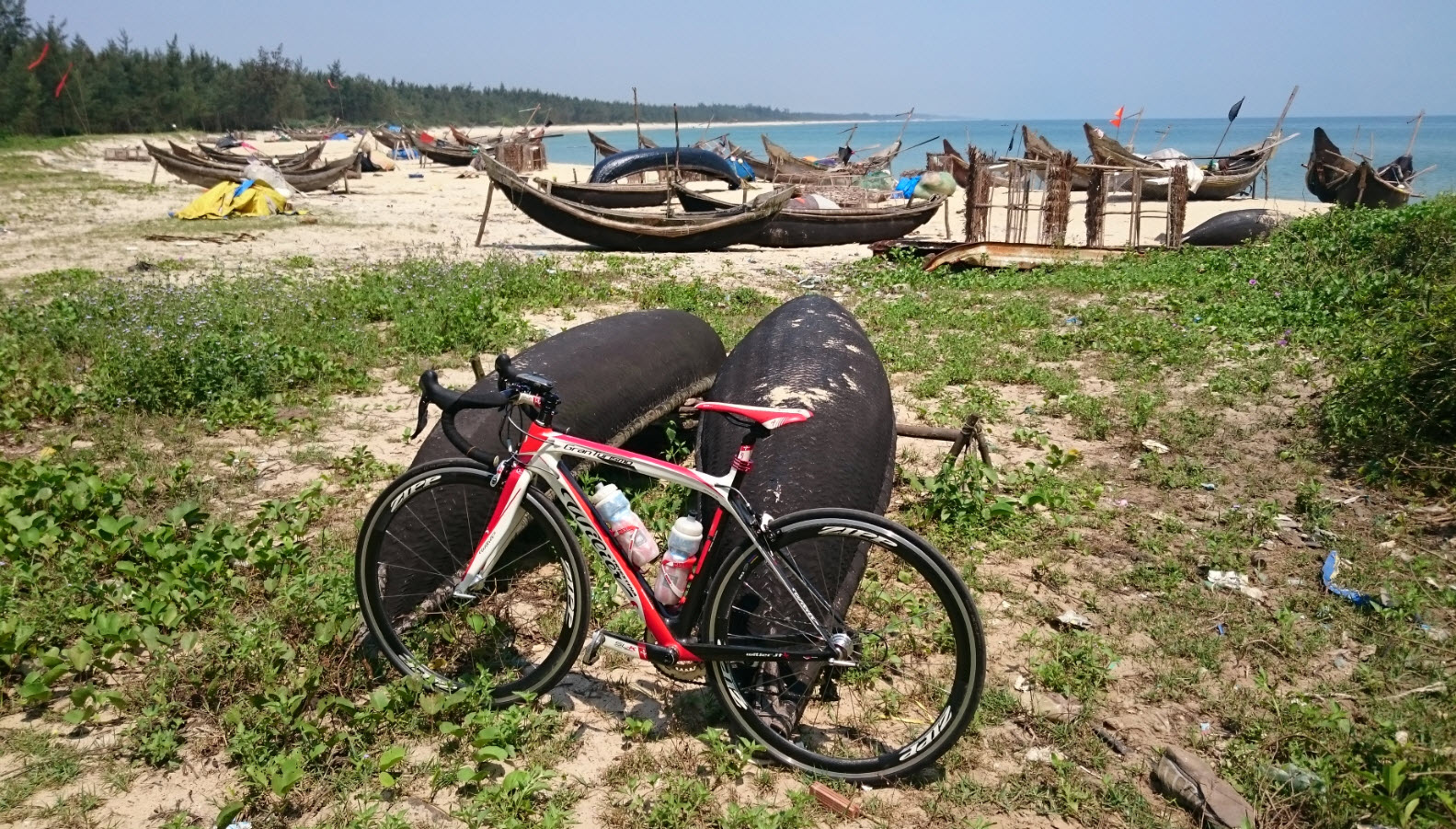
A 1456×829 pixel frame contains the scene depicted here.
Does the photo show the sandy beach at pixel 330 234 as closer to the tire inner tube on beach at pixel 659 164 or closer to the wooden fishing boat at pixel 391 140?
the tire inner tube on beach at pixel 659 164

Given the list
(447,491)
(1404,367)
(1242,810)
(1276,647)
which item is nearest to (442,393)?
(447,491)

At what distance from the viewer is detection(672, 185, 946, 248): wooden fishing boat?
18062 mm

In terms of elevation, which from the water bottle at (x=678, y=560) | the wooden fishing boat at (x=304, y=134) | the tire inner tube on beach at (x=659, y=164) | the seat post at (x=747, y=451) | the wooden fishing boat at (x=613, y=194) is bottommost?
the water bottle at (x=678, y=560)

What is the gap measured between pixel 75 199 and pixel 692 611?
24854mm

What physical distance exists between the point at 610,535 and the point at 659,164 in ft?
72.6

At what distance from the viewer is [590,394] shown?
4.99 meters

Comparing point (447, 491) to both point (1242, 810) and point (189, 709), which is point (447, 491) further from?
point (1242, 810)

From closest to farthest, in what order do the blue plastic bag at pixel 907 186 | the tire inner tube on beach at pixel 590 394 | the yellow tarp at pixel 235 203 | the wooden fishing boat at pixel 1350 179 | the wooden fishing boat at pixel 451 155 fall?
the tire inner tube on beach at pixel 590 394
the yellow tarp at pixel 235 203
the wooden fishing boat at pixel 1350 179
the blue plastic bag at pixel 907 186
the wooden fishing boat at pixel 451 155

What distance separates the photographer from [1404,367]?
5.73 metres

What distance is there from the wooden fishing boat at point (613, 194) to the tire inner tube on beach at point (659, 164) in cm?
167

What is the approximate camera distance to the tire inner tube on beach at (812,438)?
344cm

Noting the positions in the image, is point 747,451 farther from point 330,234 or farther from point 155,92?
point 155,92

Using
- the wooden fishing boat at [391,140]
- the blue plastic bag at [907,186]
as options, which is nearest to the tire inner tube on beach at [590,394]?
the blue plastic bag at [907,186]

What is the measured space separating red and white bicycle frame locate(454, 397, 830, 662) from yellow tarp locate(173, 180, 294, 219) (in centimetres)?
1907
